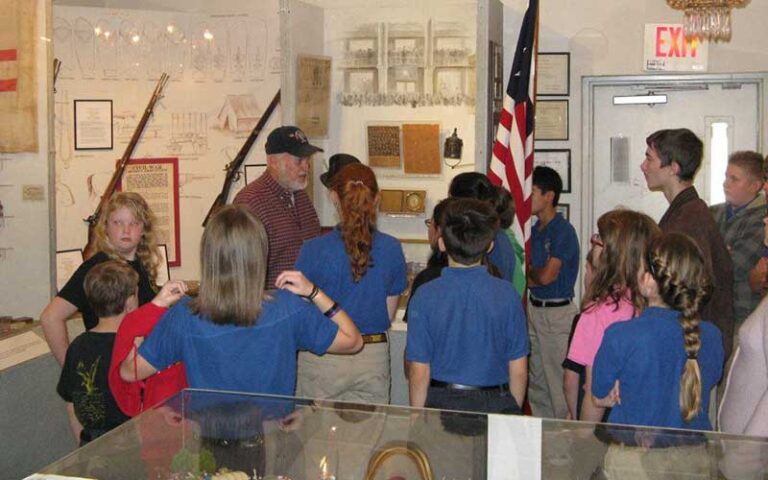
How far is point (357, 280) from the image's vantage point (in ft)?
13.2

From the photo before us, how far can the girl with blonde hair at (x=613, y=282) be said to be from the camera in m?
3.42

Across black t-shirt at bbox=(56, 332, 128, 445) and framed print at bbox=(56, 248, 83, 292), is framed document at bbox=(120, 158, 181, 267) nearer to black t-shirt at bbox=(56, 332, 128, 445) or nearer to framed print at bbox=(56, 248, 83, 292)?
framed print at bbox=(56, 248, 83, 292)

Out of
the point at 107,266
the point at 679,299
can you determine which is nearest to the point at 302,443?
the point at 679,299

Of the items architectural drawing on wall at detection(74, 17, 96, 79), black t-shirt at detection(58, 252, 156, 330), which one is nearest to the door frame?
architectural drawing on wall at detection(74, 17, 96, 79)

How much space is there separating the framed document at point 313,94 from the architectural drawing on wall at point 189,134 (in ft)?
3.23

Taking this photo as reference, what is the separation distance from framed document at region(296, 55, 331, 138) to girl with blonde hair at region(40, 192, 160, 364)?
216 centimetres

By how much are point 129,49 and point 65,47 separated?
0.42 m

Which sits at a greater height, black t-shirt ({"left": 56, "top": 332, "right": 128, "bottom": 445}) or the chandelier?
the chandelier

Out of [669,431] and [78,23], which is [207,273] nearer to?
[669,431]

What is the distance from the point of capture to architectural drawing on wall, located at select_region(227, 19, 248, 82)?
7.06 meters

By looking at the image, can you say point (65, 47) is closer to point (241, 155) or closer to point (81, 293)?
point (241, 155)

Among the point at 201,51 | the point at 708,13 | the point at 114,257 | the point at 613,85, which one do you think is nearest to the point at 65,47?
the point at 201,51

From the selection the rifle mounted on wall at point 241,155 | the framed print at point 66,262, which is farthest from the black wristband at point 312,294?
the rifle mounted on wall at point 241,155

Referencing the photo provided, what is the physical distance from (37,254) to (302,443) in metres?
3.51
